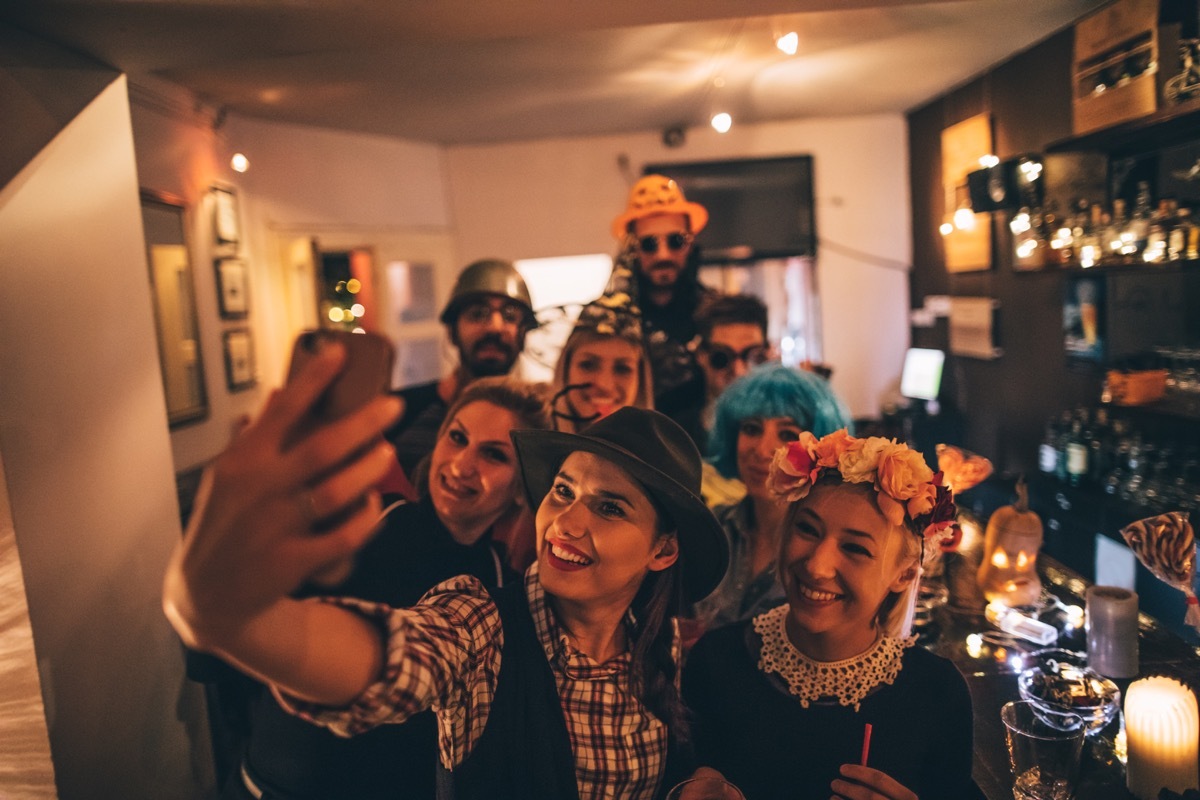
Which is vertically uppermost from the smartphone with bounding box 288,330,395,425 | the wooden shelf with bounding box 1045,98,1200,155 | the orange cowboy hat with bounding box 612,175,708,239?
the wooden shelf with bounding box 1045,98,1200,155

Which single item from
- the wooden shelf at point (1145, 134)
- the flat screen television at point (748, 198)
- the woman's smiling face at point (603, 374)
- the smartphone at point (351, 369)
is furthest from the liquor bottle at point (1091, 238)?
the smartphone at point (351, 369)

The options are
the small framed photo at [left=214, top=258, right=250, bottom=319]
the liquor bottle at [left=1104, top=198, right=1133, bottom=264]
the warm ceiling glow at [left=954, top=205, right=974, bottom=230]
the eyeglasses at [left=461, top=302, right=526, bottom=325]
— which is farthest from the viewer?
the warm ceiling glow at [left=954, top=205, right=974, bottom=230]

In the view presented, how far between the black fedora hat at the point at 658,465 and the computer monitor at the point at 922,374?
15.6ft

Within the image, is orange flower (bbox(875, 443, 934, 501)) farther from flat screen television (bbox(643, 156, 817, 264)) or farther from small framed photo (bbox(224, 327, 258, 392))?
flat screen television (bbox(643, 156, 817, 264))

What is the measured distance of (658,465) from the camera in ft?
4.50

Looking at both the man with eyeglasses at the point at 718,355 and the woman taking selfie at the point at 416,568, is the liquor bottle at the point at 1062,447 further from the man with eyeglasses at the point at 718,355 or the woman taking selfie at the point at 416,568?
the woman taking selfie at the point at 416,568

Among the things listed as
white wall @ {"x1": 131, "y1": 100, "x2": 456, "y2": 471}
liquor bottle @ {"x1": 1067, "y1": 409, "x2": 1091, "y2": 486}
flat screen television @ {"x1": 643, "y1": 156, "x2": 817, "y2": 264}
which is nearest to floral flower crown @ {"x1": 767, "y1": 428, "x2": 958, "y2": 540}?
liquor bottle @ {"x1": 1067, "y1": 409, "x2": 1091, "y2": 486}

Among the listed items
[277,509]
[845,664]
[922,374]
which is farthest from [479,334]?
[922,374]

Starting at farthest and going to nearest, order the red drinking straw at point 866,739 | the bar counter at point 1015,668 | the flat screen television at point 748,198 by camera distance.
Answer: the flat screen television at point 748,198, the bar counter at point 1015,668, the red drinking straw at point 866,739

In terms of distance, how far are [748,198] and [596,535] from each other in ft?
17.2

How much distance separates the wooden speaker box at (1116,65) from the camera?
10.6 ft

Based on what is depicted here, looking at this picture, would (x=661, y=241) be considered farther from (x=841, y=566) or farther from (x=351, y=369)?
(x=351, y=369)

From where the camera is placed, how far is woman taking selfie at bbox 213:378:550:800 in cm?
160

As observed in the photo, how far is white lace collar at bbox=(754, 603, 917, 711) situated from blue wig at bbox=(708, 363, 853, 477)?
31.1 inches
